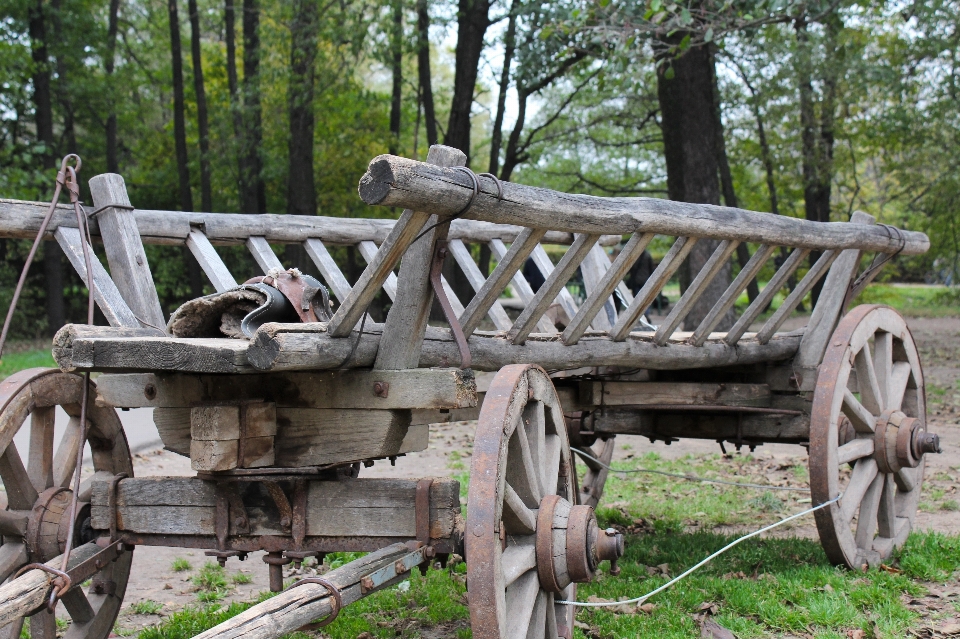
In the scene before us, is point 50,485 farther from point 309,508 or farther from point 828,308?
point 828,308

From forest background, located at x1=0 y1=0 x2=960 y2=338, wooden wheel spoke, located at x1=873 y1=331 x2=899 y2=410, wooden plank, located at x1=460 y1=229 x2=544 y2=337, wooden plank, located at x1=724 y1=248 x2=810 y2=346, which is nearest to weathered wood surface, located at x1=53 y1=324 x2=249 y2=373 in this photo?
wooden plank, located at x1=460 y1=229 x2=544 y2=337

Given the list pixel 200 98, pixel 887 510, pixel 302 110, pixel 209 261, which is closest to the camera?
pixel 209 261

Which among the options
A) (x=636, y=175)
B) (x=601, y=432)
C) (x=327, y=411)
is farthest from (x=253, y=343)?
(x=636, y=175)

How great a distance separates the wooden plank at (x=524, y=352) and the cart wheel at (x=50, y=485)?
1.20 meters

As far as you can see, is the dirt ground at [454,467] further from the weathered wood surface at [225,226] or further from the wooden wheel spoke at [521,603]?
the wooden wheel spoke at [521,603]

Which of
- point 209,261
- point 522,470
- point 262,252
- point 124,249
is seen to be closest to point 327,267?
point 262,252

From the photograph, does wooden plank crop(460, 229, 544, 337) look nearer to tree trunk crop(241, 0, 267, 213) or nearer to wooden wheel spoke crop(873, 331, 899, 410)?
wooden wheel spoke crop(873, 331, 899, 410)

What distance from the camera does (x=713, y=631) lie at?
3.85 meters

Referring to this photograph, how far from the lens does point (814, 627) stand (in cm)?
382

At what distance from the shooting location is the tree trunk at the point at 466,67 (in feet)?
49.2

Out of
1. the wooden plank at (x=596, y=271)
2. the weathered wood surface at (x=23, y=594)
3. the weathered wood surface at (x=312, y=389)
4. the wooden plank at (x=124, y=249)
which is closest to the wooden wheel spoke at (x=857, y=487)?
the wooden plank at (x=596, y=271)

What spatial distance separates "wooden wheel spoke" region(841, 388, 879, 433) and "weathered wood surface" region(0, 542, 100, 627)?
3.38 meters

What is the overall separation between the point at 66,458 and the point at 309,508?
3.79 ft

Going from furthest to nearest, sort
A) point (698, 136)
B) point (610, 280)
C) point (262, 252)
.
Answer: point (698, 136)
point (262, 252)
point (610, 280)
